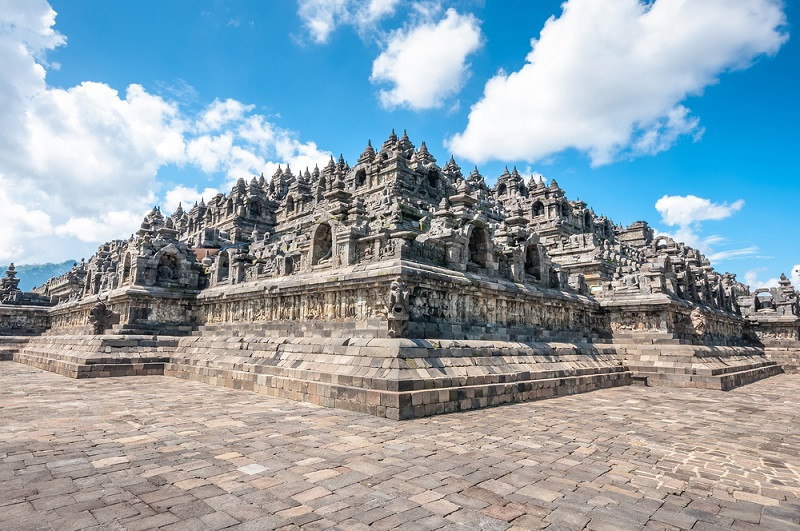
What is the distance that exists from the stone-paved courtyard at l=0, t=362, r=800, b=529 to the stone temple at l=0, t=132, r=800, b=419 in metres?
1.51

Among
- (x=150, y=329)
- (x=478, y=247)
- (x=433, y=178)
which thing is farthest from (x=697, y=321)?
(x=150, y=329)

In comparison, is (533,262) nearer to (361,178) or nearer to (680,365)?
(680,365)

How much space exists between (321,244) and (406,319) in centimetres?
627

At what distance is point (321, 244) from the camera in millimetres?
17062

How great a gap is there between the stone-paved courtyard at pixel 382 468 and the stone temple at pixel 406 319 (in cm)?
151

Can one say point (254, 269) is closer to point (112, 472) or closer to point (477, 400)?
point (477, 400)

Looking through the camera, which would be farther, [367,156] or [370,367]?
[367,156]

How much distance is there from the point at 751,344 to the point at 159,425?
127 feet

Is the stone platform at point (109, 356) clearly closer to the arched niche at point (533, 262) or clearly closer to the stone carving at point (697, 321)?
the arched niche at point (533, 262)

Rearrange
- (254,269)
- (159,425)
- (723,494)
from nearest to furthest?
(723,494) → (159,425) → (254,269)

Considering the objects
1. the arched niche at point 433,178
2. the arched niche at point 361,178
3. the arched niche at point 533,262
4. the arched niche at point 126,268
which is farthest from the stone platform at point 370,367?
the arched niche at point 361,178

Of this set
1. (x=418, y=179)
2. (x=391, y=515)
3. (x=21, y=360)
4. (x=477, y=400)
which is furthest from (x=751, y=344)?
(x=21, y=360)

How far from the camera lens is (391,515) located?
16.1ft

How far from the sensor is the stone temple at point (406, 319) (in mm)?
12078
